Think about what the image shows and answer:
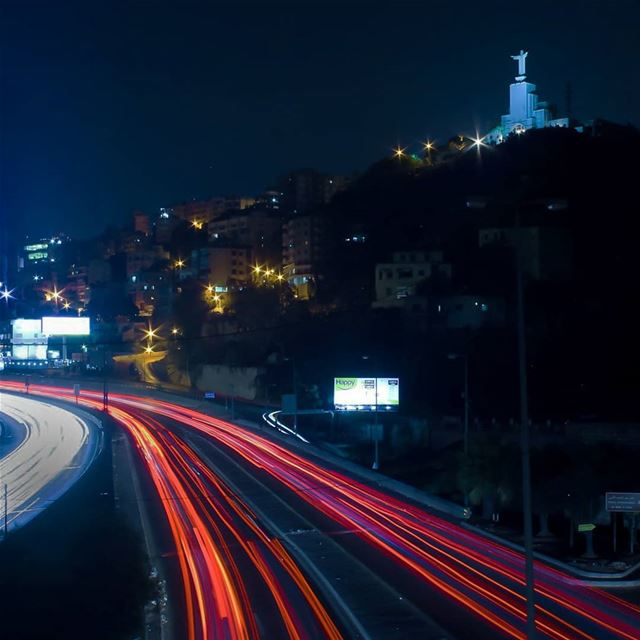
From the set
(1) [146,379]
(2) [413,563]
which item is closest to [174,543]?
(2) [413,563]

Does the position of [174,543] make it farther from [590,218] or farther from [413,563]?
[590,218]

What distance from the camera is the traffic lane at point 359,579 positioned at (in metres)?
14.6

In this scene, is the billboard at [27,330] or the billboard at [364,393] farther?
the billboard at [27,330]

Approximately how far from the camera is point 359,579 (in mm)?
17828

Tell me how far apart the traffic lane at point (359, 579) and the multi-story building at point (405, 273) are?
31.9 m

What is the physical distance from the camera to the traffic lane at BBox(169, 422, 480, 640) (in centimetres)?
1459

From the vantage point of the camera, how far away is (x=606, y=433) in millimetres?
34156

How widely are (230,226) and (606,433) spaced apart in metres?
72.9

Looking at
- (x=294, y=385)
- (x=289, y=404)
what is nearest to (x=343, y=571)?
(x=289, y=404)

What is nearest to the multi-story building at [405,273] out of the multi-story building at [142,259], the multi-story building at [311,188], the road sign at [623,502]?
the road sign at [623,502]

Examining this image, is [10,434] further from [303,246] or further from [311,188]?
[311,188]

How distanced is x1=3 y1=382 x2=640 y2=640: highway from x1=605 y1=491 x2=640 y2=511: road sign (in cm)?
279

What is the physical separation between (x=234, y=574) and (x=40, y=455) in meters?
24.4

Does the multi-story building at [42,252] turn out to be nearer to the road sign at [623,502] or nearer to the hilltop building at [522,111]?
the hilltop building at [522,111]
